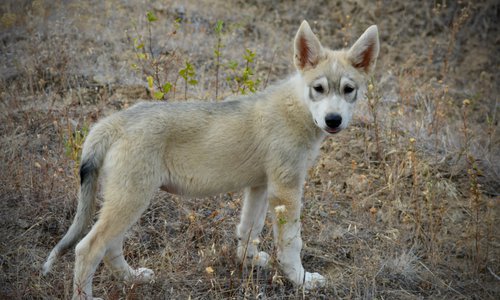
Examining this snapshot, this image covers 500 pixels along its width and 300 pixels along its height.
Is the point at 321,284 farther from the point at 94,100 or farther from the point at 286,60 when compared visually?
the point at 286,60

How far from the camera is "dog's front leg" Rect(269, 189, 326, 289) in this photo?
4168 millimetres

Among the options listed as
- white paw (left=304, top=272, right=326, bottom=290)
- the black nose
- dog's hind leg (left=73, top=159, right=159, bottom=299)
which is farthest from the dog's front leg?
dog's hind leg (left=73, top=159, right=159, bottom=299)

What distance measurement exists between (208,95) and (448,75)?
5316 mm

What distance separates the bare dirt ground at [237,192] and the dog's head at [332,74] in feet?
4.15

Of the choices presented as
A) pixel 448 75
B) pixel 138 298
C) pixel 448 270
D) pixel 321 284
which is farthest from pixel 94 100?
pixel 448 75

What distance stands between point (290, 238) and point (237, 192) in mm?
1616

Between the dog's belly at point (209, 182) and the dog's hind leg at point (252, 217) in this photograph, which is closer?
the dog's belly at point (209, 182)

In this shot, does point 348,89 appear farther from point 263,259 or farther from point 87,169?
point 87,169

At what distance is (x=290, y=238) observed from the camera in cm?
416

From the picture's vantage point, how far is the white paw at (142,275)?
4.10m

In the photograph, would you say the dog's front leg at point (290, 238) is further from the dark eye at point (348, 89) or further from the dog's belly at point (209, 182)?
the dark eye at point (348, 89)

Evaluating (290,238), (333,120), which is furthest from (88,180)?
(333,120)

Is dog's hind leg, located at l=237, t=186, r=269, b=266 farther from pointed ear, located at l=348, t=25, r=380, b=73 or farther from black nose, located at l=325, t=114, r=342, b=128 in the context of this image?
pointed ear, located at l=348, t=25, r=380, b=73

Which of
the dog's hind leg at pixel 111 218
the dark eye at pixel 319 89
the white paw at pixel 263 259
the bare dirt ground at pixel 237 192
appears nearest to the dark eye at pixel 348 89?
the dark eye at pixel 319 89
